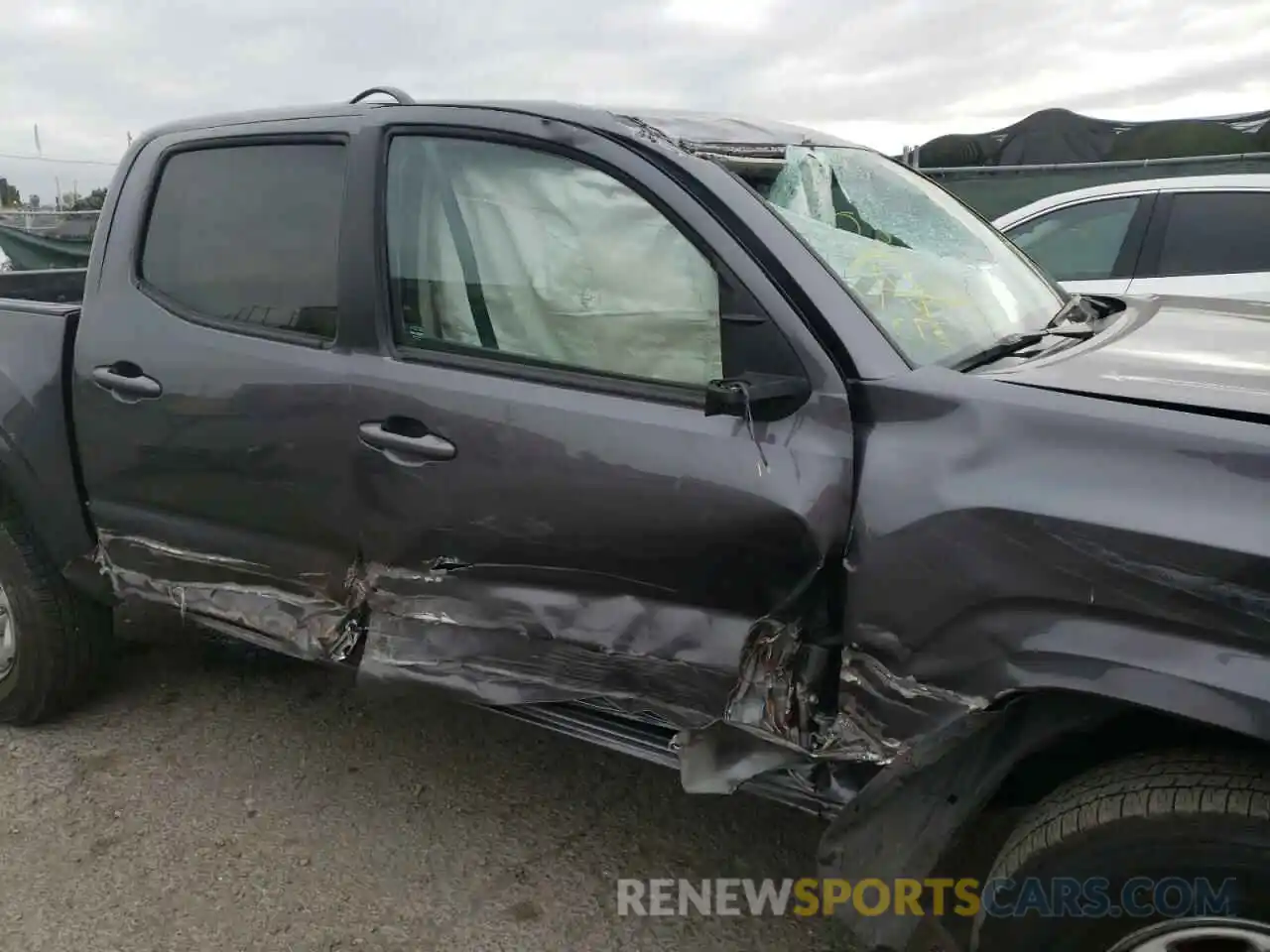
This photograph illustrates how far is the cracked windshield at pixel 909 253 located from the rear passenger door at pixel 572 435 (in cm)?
27

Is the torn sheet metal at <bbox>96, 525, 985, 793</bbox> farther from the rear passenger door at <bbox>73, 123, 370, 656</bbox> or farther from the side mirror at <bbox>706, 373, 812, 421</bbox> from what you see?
the side mirror at <bbox>706, 373, 812, 421</bbox>

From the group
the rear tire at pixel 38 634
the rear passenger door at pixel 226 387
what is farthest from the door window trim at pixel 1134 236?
the rear tire at pixel 38 634

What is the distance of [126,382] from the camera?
9.50 feet

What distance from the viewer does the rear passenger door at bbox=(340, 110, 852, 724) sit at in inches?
81.0

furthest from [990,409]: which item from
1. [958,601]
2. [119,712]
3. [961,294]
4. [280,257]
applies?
[119,712]

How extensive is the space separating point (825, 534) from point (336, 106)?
179 centimetres

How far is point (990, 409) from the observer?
1848 millimetres

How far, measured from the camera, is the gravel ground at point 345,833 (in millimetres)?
2518

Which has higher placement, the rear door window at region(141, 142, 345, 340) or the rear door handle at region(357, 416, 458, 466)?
the rear door window at region(141, 142, 345, 340)

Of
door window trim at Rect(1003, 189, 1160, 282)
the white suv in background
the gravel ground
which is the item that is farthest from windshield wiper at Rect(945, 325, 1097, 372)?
door window trim at Rect(1003, 189, 1160, 282)

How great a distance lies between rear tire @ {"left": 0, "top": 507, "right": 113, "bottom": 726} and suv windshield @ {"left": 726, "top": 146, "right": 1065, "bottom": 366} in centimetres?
250

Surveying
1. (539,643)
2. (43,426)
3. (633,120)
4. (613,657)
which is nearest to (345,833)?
(539,643)

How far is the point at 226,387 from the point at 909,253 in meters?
1.76

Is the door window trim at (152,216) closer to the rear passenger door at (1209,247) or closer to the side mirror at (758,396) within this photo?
the side mirror at (758,396)
